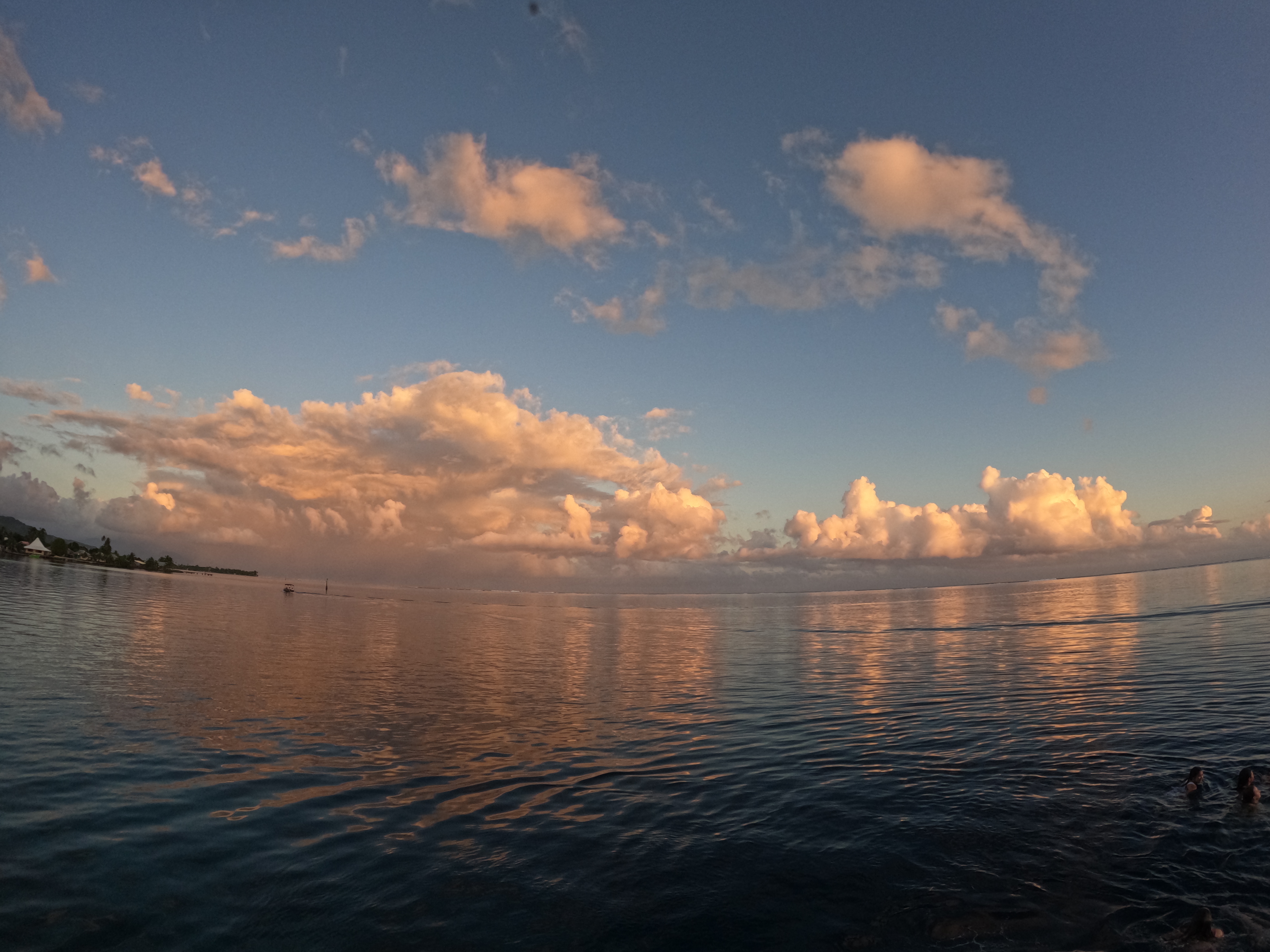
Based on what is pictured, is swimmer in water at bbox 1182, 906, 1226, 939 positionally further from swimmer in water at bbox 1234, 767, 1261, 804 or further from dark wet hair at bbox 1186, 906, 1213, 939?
swimmer in water at bbox 1234, 767, 1261, 804

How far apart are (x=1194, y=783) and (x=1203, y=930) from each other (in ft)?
32.0

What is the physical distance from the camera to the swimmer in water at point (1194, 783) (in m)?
19.2

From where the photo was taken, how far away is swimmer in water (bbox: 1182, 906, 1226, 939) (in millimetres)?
11938

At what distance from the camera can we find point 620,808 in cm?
2041

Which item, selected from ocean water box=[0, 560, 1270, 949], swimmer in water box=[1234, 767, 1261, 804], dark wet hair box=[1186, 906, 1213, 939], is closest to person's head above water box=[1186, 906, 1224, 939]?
dark wet hair box=[1186, 906, 1213, 939]

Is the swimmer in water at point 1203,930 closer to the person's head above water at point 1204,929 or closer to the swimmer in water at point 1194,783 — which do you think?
the person's head above water at point 1204,929

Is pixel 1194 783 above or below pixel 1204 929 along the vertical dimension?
below

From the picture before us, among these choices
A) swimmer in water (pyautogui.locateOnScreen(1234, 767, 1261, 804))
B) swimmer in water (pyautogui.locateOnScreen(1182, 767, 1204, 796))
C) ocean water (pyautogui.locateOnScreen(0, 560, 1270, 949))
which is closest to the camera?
ocean water (pyautogui.locateOnScreen(0, 560, 1270, 949))

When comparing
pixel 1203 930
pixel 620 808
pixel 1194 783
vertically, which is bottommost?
pixel 620 808

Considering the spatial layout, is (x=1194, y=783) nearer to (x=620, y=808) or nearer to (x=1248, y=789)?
(x=1248, y=789)

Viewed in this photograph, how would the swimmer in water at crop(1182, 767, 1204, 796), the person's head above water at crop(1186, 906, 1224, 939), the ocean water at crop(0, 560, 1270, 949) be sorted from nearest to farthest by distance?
the person's head above water at crop(1186, 906, 1224, 939) < the ocean water at crop(0, 560, 1270, 949) < the swimmer in water at crop(1182, 767, 1204, 796)

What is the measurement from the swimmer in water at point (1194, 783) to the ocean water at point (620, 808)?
48 cm

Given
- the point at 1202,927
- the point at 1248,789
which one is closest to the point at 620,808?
the point at 1202,927

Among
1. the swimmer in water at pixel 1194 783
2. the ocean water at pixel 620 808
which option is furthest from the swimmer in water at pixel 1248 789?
the swimmer in water at pixel 1194 783
